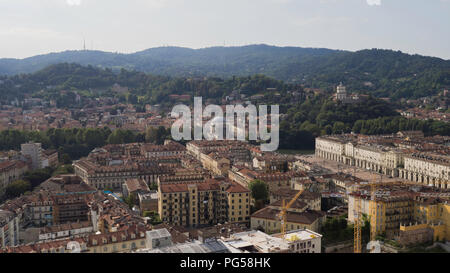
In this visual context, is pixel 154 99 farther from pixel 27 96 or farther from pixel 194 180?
pixel 194 180

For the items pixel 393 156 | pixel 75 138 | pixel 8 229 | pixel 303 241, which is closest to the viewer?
pixel 303 241

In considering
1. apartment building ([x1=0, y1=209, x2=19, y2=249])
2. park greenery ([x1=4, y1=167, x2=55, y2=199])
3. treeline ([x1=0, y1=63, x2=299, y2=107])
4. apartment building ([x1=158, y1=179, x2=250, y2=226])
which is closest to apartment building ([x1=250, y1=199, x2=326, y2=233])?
apartment building ([x1=158, y1=179, x2=250, y2=226])

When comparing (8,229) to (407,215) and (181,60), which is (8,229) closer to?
(407,215)

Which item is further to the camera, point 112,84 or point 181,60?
point 181,60

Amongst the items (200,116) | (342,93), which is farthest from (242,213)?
(342,93)

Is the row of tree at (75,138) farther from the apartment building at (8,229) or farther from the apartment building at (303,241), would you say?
the apartment building at (303,241)

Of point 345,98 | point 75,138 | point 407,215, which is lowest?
point 407,215

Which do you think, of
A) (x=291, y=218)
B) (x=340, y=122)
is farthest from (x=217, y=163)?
(x=340, y=122)
